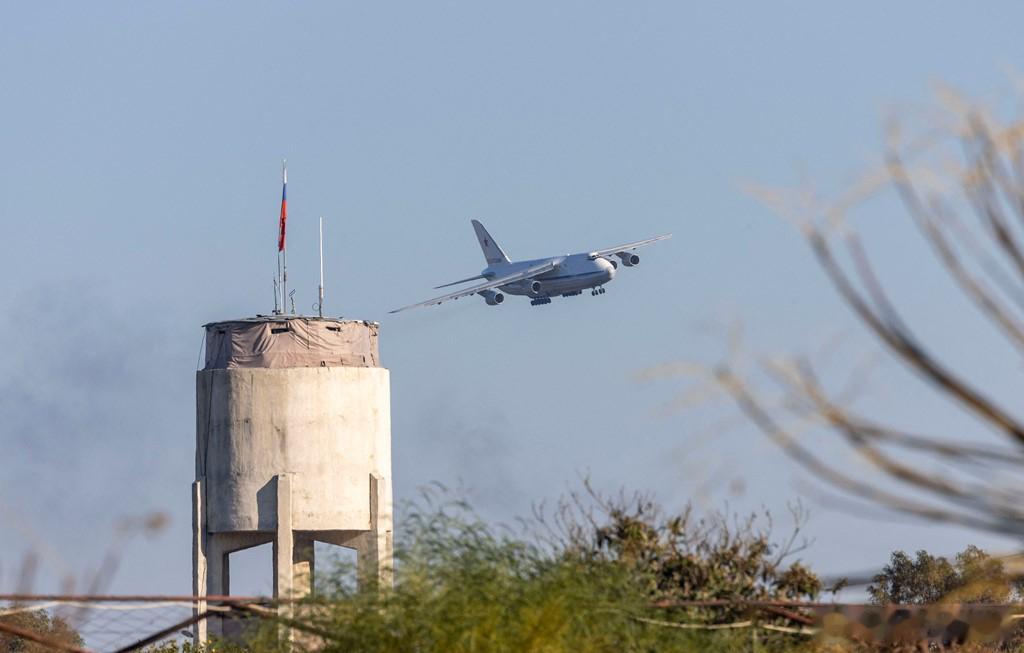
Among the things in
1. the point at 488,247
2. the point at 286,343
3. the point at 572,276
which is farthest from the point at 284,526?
the point at 488,247

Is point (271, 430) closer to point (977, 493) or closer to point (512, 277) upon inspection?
point (977, 493)

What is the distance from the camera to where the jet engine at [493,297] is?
291ft

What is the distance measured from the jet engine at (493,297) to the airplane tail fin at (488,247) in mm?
20457

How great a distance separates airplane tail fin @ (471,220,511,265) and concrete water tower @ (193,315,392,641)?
70.0 metres

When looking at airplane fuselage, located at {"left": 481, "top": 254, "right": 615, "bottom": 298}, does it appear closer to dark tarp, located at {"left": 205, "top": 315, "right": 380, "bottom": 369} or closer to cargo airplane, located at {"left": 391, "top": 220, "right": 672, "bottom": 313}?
cargo airplane, located at {"left": 391, "top": 220, "right": 672, "bottom": 313}

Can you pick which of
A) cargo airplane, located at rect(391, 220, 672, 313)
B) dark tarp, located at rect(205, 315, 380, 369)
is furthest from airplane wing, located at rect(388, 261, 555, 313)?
dark tarp, located at rect(205, 315, 380, 369)

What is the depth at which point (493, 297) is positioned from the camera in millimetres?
88812

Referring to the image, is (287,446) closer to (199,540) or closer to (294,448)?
(294,448)

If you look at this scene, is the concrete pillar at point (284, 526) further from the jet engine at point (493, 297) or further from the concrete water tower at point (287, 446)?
the jet engine at point (493, 297)

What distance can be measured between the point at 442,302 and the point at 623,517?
7680 cm

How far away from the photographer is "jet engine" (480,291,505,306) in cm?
8875

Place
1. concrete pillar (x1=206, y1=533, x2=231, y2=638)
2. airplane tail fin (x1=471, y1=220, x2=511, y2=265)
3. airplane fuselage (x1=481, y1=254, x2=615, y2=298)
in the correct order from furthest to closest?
airplane tail fin (x1=471, y1=220, x2=511, y2=265)
airplane fuselage (x1=481, y1=254, x2=615, y2=298)
concrete pillar (x1=206, y1=533, x2=231, y2=638)

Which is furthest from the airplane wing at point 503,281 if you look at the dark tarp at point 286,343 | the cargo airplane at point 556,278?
the dark tarp at point 286,343

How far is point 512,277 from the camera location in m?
91.6
